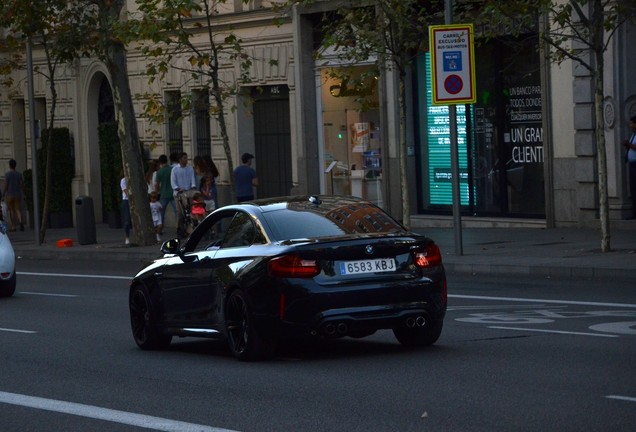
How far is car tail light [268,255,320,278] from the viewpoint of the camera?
37.0 feet

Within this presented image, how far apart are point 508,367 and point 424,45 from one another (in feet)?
51.2

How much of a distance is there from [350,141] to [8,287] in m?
13.2

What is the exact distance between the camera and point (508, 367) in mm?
10648

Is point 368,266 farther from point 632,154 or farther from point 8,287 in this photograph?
point 632,154

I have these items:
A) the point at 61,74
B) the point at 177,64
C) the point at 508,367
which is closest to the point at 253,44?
the point at 177,64

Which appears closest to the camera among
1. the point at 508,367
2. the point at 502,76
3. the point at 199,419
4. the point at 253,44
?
the point at 199,419

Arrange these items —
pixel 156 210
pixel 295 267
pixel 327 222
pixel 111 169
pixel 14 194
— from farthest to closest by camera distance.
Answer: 1. pixel 14 194
2. pixel 111 169
3. pixel 156 210
4. pixel 327 222
5. pixel 295 267

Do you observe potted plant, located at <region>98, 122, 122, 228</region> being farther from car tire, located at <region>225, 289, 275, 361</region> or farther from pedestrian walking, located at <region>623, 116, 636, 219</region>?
car tire, located at <region>225, 289, 275, 361</region>

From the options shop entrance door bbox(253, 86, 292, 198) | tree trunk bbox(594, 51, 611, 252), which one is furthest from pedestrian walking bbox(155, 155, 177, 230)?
tree trunk bbox(594, 51, 611, 252)

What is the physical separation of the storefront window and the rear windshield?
760 inches

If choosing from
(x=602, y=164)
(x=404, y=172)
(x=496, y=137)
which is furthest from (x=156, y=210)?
(x=602, y=164)

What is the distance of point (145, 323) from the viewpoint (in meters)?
13.5

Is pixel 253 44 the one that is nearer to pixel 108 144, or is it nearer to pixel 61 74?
pixel 108 144

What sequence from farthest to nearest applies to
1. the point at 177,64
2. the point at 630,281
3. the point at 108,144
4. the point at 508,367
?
the point at 108,144 < the point at 177,64 < the point at 630,281 < the point at 508,367
